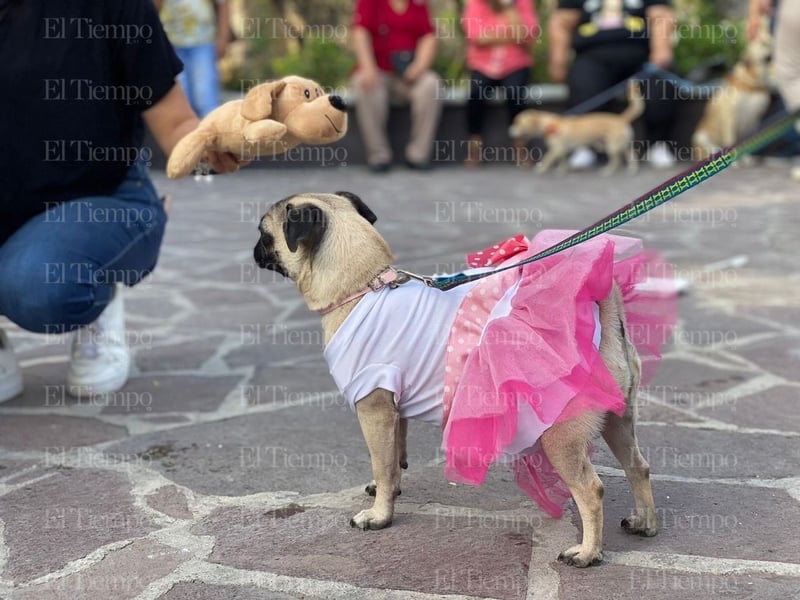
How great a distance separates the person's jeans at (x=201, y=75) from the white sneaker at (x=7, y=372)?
16.1ft

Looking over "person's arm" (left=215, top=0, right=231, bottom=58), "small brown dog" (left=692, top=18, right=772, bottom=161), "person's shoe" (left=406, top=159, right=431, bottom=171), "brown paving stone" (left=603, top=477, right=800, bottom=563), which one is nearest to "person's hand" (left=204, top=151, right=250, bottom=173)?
"brown paving stone" (left=603, top=477, right=800, bottom=563)

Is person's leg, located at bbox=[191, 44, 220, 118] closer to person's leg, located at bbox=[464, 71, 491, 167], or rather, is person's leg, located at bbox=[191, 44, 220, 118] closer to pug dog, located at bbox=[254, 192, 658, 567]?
person's leg, located at bbox=[464, 71, 491, 167]

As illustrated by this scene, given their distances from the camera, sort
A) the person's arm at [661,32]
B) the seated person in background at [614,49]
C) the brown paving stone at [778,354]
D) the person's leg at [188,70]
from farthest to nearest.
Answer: the seated person in background at [614,49]
the person's arm at [661,32]
the person's leg at [188,70]
the brown paving stone at [778,354]

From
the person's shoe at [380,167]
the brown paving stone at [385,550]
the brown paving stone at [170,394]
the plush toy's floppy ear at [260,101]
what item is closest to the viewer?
the brown paving stone at [385,550]

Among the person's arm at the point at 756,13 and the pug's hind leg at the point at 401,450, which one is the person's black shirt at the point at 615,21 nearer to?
the person's arm at the point at 756,13

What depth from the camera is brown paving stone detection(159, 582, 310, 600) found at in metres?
2.35

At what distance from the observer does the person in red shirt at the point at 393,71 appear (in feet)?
34.2

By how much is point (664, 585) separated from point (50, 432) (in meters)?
2.31

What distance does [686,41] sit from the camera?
39.0 ft

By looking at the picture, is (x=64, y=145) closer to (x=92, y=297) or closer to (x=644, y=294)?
(x=92, y=297)

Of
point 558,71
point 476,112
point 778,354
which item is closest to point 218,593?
point 778,354

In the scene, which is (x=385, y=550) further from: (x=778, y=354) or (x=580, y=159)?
(x=580, y=159)

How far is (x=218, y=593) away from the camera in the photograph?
2.37m

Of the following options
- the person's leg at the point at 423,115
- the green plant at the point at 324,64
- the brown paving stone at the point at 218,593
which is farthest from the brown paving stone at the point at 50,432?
the green plant at the point at 324,64
